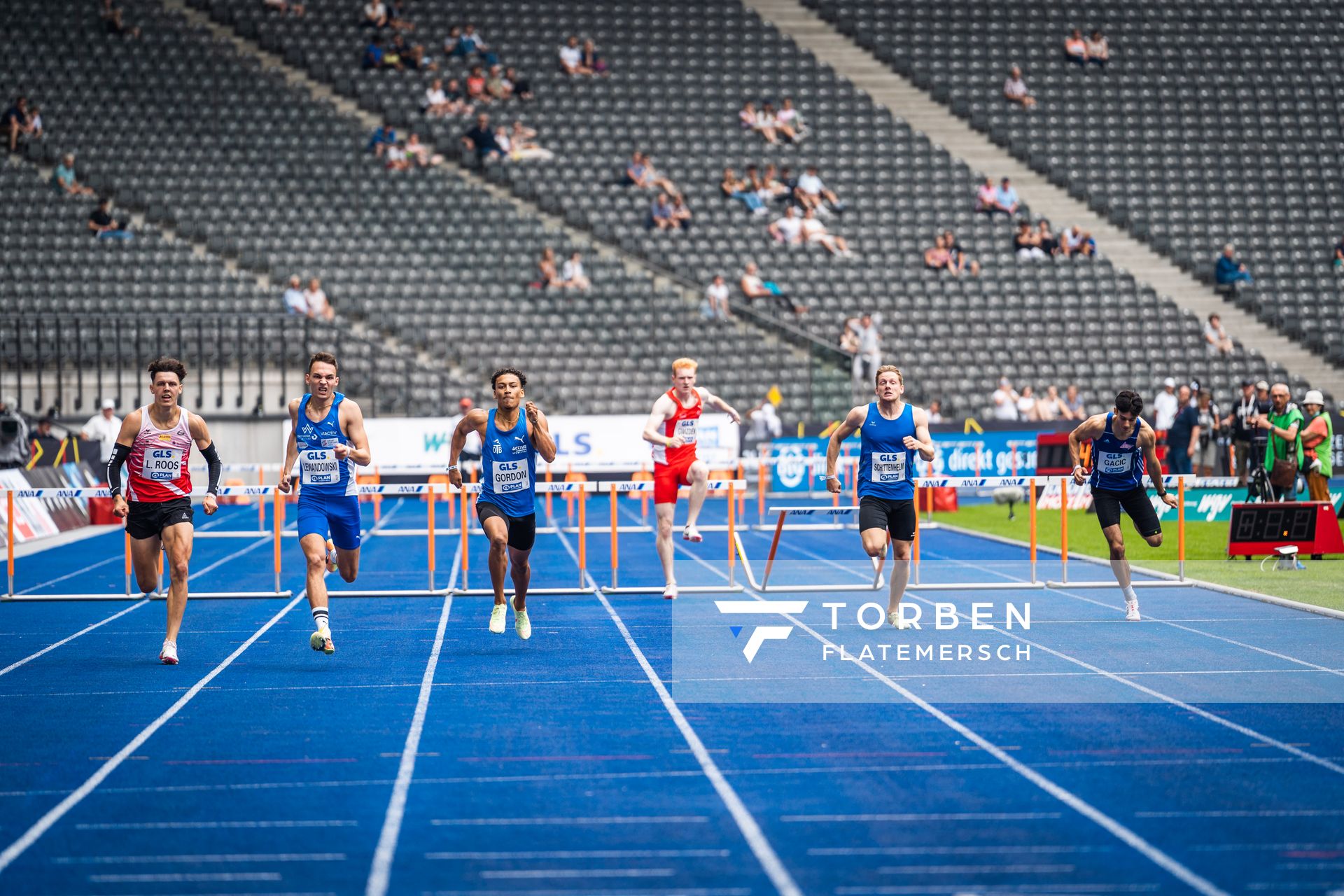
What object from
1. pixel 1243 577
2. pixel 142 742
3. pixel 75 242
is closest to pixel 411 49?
pixel 75 242

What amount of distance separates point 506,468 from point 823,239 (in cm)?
2372

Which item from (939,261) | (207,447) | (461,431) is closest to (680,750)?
(461,431)

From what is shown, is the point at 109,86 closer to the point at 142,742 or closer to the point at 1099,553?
the point at 1099,553

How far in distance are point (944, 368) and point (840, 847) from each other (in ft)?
85.9

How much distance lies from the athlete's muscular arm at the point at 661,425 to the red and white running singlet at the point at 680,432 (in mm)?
34

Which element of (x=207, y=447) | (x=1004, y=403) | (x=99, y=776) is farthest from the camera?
(x=1004, y=403)

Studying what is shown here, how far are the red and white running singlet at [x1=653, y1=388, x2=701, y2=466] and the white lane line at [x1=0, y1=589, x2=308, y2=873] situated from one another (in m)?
3.91

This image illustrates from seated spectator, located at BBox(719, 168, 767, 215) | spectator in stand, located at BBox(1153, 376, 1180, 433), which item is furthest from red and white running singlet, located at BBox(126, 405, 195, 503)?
seated spectator, located at BBox(719, 168, 767, 215)

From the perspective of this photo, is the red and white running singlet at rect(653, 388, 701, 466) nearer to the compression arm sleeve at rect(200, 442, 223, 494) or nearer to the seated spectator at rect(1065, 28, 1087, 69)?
the compression arm sleeve at rect(200, 442, 223, 494)

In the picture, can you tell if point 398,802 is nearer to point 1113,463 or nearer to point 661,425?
point 661,425

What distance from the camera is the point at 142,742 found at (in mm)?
7172

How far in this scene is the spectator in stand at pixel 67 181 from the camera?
30953mm

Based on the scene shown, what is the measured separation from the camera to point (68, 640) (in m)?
10.9

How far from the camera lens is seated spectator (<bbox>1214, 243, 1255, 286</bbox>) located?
33625 mm
